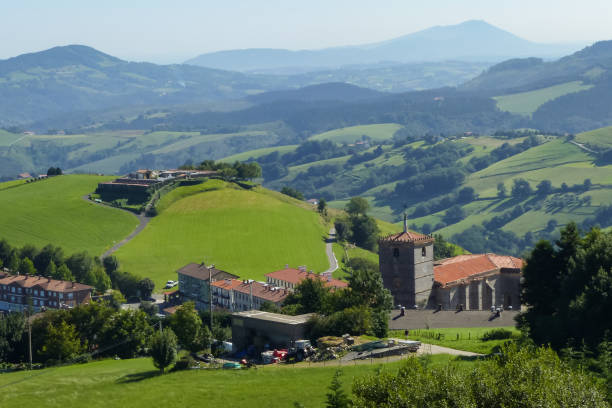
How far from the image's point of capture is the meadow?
2098 inches

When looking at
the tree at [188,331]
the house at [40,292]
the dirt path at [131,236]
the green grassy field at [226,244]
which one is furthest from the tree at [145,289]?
the tree at [188,331]

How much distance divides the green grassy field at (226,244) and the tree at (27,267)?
55.4 feet

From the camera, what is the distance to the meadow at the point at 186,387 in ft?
175

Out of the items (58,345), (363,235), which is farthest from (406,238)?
(363,235)

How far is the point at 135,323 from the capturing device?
84812 millimetres

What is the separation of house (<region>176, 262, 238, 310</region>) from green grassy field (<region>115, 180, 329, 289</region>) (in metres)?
5.25

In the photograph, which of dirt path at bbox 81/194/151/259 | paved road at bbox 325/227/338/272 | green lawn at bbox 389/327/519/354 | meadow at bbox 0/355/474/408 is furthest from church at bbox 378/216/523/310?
dirt path at bbox 81/194/151/259

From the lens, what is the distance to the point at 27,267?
16125 cm

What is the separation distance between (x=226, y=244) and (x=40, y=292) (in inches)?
1704

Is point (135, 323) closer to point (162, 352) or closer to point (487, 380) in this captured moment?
point (162, 352)

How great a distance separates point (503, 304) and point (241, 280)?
5175 centimetres

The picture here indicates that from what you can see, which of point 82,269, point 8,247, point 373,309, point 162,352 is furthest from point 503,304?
point 8,247

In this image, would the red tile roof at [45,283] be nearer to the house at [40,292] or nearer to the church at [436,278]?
the house at [40,292]

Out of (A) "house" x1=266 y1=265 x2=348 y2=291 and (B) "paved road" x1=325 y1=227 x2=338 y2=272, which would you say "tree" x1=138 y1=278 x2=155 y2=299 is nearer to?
(A) "house" x1=266 y1=265 x2=348 y2=291
